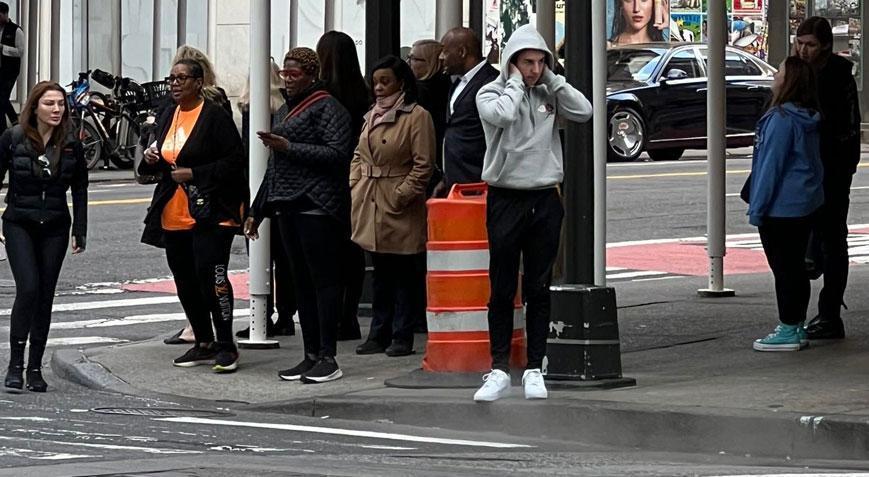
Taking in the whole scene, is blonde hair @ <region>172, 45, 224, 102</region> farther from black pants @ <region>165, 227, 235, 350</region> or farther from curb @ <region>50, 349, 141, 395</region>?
curb @ <region>50, 349, 141, 395</region>

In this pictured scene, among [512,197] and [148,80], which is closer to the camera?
[512,197]

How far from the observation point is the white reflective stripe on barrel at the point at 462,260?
35.2ft

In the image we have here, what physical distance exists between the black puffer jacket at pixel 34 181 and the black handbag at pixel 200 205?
0.69 meters

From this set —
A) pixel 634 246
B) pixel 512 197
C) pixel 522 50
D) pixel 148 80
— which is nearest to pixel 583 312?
pixel 512 197

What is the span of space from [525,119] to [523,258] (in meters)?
0.75

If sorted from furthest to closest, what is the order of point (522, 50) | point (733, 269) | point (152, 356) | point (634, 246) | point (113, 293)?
1. point (634, 246)
2. point (733, 269)
3. point (113, 293)
4. point (152, 356)
5. point (522, 50)

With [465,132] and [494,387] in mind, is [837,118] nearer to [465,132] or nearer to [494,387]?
[465,132]

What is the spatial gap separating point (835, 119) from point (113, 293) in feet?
23.0

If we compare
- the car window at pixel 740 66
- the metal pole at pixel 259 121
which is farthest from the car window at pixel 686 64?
the metal pole at pixel 259 121

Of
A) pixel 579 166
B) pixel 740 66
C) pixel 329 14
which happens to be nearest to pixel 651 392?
pixel 579 166

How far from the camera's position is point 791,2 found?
34531 millimetres

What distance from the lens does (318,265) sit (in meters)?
11.1

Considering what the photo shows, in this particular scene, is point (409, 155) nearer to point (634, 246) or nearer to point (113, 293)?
point (113, 293)

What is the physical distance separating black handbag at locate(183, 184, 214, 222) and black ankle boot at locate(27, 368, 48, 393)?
130cm
